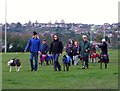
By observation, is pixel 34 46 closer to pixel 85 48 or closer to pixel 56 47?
pixel 56 47

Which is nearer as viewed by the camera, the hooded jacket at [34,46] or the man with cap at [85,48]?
the hooded jacket at [34,46]

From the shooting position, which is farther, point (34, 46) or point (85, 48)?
point (85, 48)

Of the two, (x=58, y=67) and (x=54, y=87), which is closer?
(x=54, y=87)

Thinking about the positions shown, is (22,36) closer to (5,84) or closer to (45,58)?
(45,58)

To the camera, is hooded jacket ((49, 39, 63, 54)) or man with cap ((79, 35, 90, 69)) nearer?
hooded jacket ((49, 39, 63, 54))

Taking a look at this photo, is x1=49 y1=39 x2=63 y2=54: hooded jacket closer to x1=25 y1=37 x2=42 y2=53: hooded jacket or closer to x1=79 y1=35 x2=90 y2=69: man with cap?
x1=25 y1=37 x2=42 y2=53: hooded jacket

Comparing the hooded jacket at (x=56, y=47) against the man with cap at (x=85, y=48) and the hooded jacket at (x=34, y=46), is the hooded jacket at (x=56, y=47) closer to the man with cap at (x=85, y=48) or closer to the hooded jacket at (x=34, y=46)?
the hooded jacket at (x=34, y=46)

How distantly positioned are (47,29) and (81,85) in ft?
202

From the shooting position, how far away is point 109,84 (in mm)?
17031

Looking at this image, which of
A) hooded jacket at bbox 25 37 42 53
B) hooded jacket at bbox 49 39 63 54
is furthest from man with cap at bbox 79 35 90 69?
hooded jacket at bbox 25 37 42 53

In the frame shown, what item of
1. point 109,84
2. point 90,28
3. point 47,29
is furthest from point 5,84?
point 90,28

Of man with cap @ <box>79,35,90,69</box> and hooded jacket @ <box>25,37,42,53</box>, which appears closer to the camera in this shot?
hooded jacket @ <box>25,37,42,53</box>

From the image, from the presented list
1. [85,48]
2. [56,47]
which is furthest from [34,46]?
[85,48]

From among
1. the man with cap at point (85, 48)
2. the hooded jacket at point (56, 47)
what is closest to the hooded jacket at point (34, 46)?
the hooded jacket at point (56, 47)
